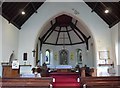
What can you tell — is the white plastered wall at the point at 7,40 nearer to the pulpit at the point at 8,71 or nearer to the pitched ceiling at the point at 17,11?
the pitched ceiling at the point at 17,11

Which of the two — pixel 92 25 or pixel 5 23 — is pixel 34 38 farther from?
pixel 92 25

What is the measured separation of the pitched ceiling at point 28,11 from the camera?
29.7 feet

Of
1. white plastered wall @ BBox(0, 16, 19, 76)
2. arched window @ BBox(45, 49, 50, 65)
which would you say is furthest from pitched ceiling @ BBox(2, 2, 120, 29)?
arched window @ BBox(45, 49, 50, 65)

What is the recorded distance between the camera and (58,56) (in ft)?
58.0

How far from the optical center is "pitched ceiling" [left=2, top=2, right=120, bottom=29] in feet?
29.7

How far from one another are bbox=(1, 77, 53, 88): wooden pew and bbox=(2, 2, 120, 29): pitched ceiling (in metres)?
3.76

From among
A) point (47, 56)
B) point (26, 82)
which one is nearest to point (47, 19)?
point (47, 56)

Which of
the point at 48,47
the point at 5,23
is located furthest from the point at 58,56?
the point at 5,23

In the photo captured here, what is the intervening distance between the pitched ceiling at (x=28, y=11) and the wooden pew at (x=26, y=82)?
12.3ft

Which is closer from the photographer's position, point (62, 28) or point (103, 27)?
point (103, 27)

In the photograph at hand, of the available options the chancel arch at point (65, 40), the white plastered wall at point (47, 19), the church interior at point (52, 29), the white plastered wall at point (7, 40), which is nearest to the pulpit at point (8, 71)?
the church interior at point (52, 29)

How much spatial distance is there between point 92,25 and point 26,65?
4.53m

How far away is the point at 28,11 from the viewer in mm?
10992

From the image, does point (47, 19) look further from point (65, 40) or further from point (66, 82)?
point (65, 40)
